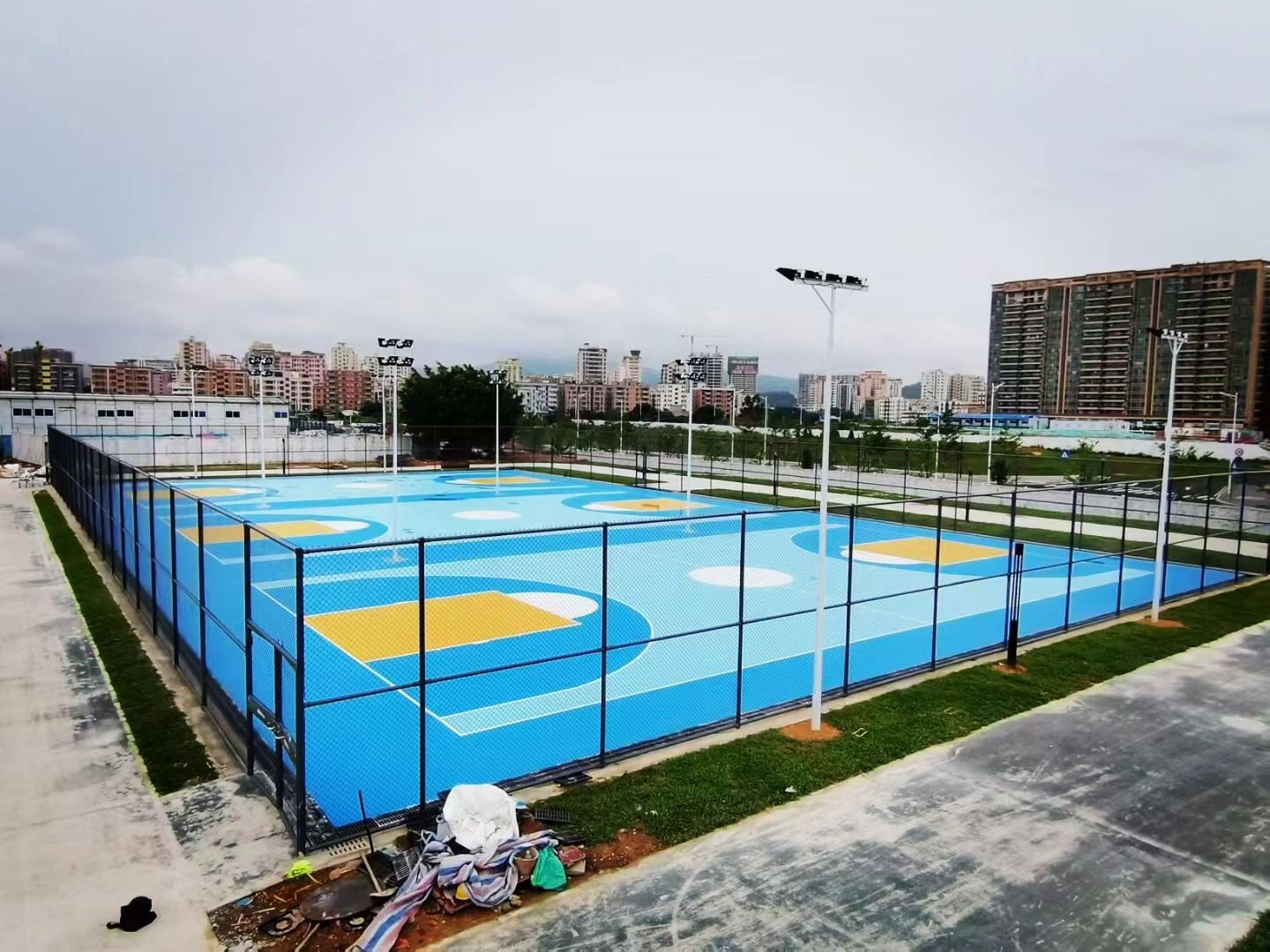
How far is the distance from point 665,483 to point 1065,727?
31.9 m

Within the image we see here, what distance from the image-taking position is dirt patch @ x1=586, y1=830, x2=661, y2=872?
700 cm

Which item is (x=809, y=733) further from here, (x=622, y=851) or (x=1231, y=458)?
(x=1231, y=458)

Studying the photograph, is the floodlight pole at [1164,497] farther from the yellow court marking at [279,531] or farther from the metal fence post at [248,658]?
the yellow court marking at [279,531]

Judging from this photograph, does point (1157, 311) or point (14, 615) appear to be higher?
point (1157, 311)

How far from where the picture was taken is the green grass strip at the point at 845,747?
25.9 feet

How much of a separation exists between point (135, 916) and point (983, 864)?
6.66m

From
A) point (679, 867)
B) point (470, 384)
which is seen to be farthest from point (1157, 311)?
point (679, 867)

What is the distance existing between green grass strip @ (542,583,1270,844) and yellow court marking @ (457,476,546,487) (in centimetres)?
2994

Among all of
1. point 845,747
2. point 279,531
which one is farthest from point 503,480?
point 845,747

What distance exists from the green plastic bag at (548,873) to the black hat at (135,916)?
274 centimetres

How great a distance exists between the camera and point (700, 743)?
967 centimetres

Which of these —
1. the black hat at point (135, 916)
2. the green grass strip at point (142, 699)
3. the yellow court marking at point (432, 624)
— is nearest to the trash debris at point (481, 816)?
the black hat at point (135, 916)

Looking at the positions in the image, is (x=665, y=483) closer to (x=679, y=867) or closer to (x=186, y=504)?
(x=186, y=504)

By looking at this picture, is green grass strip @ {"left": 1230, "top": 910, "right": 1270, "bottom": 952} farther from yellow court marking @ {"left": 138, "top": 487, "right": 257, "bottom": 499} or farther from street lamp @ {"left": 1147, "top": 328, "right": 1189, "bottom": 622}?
yellow court marking @ {"left": 138, "top": 487, "right": 257, "bottom": 499}
